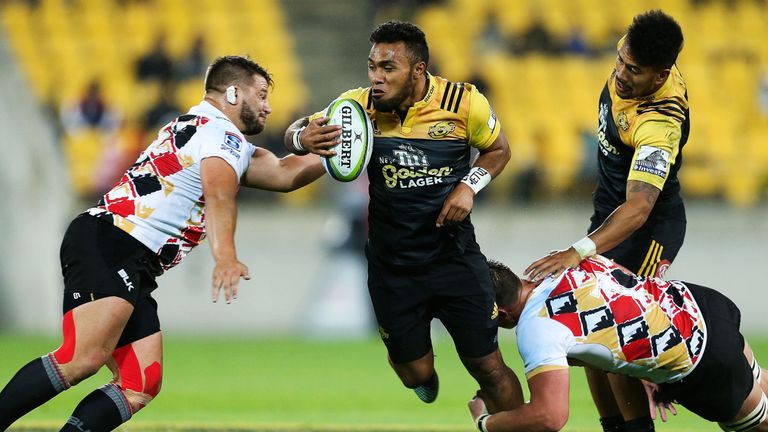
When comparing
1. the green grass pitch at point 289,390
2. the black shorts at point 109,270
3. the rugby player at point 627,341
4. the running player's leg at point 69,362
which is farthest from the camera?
the green grass pitch at point 289,390

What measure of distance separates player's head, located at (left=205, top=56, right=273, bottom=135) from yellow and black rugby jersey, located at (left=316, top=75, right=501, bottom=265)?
555 millimetres

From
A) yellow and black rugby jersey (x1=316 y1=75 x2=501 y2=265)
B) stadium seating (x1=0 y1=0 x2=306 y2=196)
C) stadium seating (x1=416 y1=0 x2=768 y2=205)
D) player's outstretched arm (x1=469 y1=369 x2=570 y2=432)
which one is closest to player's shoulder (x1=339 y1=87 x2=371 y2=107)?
yellow and black rugby jersey (x1=316 y1=75 x2=501 y2=265)

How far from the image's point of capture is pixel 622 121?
711 cm

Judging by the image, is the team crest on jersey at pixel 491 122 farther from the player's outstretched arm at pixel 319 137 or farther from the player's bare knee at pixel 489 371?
the player's bare knee at pixel 489 371

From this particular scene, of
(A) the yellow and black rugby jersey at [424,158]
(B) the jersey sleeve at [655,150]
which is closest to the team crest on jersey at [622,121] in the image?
(B) the jersey sleeve at [655,150]

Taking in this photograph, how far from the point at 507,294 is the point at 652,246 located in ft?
4.72

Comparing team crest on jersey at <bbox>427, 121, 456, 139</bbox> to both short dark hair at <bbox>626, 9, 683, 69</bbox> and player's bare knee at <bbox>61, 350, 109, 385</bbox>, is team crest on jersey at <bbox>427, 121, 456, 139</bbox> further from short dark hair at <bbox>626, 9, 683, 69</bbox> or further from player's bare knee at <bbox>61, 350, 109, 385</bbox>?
player's bare knee at <bbox>61, 350, 109, 385</bbox>

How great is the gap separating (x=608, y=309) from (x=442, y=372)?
24.4 feet

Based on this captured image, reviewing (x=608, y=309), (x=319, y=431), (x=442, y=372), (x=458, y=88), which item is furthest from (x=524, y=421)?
(x=442, y=372)

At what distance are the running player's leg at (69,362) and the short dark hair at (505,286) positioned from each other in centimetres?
205

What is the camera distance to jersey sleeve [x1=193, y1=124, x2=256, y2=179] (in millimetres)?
6262

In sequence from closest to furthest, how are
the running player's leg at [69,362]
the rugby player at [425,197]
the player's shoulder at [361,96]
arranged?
the running player's leg at [69,362]
the rugby player at [425,197]
the player's shoulder at [361,96]

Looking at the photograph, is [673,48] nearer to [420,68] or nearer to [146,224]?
[420,68]

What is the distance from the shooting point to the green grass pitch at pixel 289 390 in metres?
8.87
